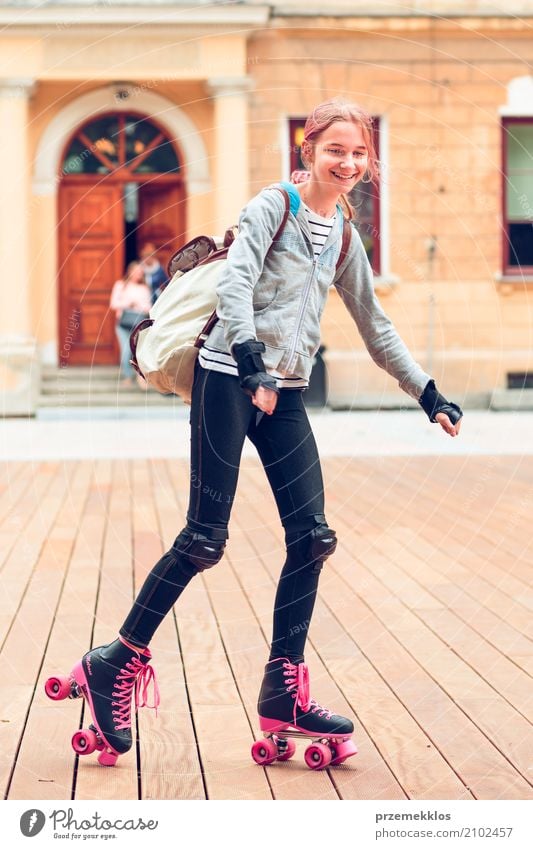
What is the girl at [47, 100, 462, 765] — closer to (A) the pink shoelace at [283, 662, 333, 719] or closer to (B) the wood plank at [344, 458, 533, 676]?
(A) the pink shoelace at [283, 662, 333, 719]

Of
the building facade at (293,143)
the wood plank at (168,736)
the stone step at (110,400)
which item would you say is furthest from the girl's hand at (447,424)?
the building facade at (293,143)

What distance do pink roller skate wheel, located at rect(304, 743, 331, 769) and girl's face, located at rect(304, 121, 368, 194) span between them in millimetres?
1610

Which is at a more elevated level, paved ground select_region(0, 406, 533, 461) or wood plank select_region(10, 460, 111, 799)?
wood plank select_region(10, 460, 111, 799)

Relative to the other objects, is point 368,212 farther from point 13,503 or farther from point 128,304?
point 13,503

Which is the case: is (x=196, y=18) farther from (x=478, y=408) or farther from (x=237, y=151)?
(x=478, y=408)

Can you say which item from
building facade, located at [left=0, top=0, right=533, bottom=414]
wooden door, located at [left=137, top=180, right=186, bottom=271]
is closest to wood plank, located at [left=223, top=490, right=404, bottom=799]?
building facade, located at [left=0, top=0, right=533, bottom=414]

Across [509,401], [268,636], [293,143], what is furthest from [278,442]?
[293,143]

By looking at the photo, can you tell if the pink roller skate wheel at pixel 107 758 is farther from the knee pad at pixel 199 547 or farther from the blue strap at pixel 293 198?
the blue strap at pixel 293 198

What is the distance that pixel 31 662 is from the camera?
17.2 ft

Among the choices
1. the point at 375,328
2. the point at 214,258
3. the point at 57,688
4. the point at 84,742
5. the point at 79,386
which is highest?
the point at 214,258

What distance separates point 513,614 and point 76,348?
13.4 meters

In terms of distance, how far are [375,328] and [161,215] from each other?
1575 cm

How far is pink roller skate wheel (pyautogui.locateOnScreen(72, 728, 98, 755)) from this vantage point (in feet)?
13.2

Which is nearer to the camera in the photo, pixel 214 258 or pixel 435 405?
pixel 214 258
